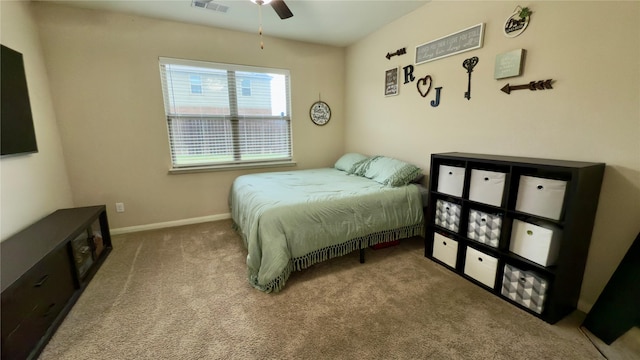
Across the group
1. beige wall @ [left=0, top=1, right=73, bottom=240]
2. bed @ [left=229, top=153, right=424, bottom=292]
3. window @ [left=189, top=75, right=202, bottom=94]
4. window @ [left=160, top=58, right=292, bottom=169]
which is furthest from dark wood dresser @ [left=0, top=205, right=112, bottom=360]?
window @ [left=189, top=75, right=202, bottom=94]

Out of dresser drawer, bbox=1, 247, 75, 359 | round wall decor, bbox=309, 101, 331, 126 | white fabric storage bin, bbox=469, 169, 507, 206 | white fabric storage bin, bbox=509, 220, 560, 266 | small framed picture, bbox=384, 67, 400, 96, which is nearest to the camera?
→ dresser drawer, bbox=1, 247, 75, 359

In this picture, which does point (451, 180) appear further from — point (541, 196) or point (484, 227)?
point (541, 196)

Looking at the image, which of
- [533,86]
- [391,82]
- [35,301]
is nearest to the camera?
[35,301]

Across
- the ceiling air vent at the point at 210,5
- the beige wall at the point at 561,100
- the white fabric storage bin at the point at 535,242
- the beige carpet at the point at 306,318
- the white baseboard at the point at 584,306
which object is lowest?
the beige carpet at the point at 306,318

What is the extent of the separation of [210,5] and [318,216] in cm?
240

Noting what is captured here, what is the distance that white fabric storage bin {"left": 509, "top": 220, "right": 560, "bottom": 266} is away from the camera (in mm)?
1562

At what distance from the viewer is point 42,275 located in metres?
1.52

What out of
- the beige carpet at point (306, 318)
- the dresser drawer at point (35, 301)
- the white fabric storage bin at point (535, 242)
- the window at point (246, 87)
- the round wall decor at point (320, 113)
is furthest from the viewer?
the round wall decor at point (320, 113)

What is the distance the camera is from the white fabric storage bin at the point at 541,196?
1.51m

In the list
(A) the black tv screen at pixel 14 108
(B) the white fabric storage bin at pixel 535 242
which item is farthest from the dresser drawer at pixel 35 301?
(B) the white fabric storage bin at pixel 535 242

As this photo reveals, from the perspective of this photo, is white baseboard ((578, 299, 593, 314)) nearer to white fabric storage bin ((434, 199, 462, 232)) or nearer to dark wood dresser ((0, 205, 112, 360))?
white fabric storage bin ((434, 199, 462, 232))

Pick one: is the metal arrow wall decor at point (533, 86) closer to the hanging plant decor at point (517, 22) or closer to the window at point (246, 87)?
the hanging plant decor at point (517, 22)

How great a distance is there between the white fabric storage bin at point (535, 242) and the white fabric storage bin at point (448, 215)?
1.30ft

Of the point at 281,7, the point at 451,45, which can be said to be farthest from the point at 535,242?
the point at 281,7
